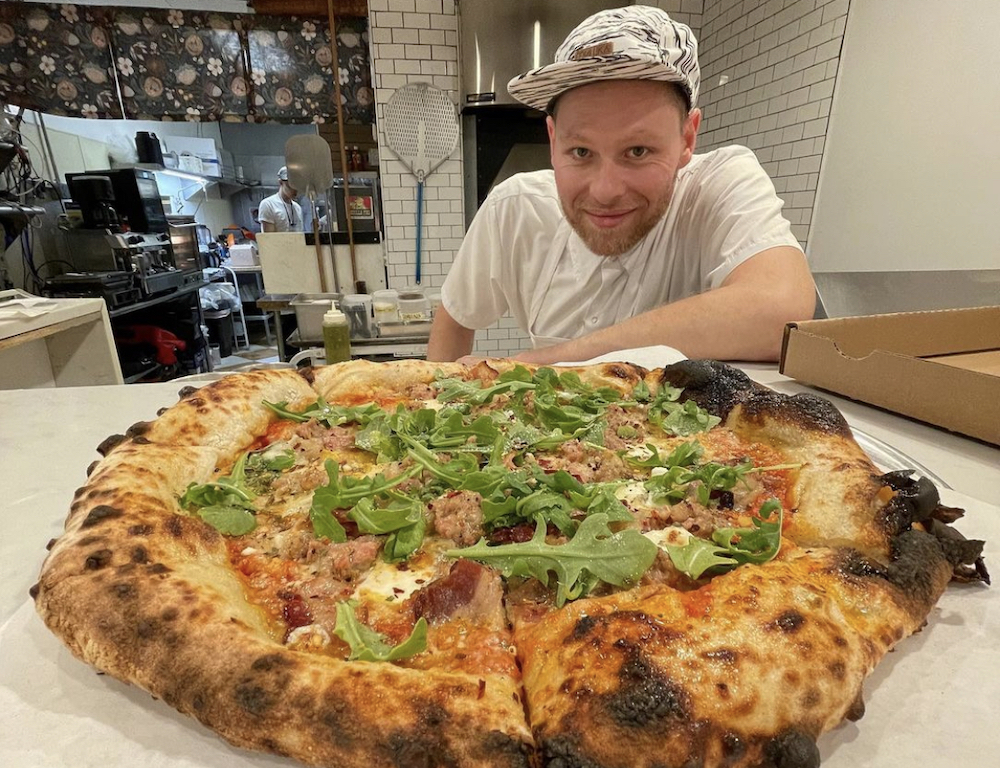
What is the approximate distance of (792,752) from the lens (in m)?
0.73

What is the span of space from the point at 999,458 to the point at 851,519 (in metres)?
0.84

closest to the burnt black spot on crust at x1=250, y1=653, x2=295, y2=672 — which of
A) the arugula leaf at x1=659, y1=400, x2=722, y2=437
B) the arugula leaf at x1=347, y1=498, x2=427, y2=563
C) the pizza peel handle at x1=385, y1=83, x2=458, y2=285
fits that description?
the arugula leaf at x1=347, y1=498, x2=427, y2=563

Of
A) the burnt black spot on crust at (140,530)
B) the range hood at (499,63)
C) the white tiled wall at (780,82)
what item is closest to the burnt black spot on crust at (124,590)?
the burnt black spot on crust at (140,530)

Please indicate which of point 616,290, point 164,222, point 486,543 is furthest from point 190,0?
point 486,543

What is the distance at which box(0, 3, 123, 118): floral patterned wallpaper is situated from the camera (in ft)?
17.2

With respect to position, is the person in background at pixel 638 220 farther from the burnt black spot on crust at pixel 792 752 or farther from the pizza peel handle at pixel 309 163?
the pizza peel handle at pixel 309 163

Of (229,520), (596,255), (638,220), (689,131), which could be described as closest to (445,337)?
(596,255)

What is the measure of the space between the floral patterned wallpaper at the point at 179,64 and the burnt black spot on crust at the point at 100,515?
562cm

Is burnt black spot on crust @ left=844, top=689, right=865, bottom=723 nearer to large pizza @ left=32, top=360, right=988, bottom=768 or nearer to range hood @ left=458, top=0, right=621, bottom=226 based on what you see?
large pizza @ left=32, top=360, right=988, bottom=768

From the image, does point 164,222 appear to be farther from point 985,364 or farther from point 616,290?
point 985,364

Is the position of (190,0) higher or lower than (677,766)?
higher

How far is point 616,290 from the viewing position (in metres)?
2.99

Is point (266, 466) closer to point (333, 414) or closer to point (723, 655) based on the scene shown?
point (333, 414)

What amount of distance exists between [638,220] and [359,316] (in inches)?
117
